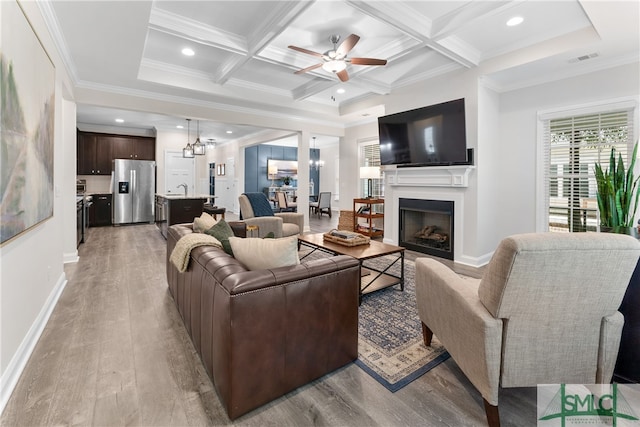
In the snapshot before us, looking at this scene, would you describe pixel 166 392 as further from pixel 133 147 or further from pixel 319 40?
pixel 133 147

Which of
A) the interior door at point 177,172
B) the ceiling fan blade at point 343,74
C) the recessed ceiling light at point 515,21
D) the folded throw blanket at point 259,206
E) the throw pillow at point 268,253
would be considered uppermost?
the recessed ceiling light at point 515,21

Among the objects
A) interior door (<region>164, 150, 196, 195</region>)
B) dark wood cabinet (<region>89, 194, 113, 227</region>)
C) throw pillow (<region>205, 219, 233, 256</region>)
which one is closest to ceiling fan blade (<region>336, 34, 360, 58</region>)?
throw pillow (<region>205, 219, 233, 256</region>)

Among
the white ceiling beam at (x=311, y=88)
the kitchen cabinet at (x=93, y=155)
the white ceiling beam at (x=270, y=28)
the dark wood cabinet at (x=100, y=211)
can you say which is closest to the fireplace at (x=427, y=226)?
the white ceiling beam at (x=311, y=88)

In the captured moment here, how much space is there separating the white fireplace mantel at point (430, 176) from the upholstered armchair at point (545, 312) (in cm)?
312

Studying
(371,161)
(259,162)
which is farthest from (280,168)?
(371,161)

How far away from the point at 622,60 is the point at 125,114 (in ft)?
28.4

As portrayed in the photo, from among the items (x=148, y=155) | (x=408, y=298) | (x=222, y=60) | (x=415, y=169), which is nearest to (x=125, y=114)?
(x=148, y=155)

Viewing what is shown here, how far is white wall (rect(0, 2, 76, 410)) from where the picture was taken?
1.71 meters

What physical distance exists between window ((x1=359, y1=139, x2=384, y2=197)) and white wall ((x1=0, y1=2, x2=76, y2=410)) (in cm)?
540

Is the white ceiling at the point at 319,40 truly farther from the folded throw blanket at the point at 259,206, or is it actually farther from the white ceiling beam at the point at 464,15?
the folded throw blanket at the point at 259,206

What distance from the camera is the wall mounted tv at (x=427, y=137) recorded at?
4203mm

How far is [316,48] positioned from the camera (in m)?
3.93

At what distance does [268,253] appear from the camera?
175 centimetres

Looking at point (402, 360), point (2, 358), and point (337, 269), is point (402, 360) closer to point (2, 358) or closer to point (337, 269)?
point (337, 269)
